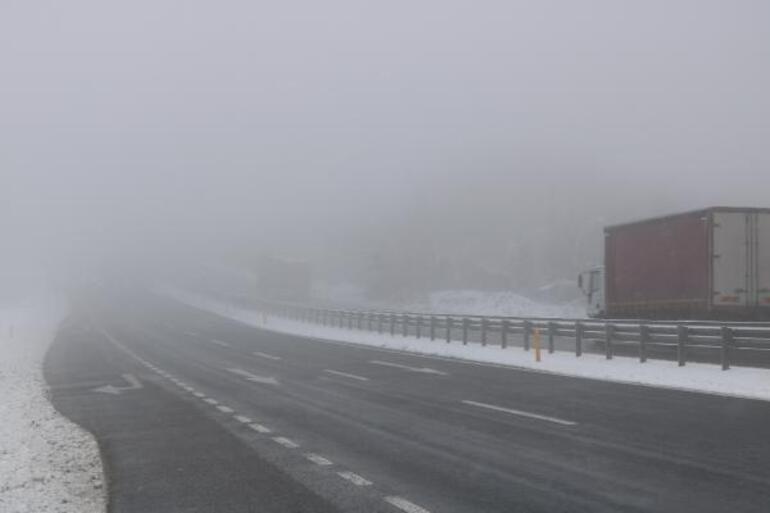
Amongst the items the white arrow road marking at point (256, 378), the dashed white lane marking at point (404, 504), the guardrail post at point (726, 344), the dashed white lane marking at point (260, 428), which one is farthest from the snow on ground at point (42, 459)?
the guardrail post at point (726, 344)

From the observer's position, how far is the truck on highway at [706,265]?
68.5 feet

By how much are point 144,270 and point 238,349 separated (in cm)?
11913

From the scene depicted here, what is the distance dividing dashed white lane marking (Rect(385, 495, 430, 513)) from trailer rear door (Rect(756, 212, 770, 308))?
679 inches

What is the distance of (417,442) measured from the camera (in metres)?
9.92

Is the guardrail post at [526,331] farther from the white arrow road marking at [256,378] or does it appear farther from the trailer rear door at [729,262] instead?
the white arrow road marking at [256,378]

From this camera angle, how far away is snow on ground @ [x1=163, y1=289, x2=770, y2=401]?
15.2 metres

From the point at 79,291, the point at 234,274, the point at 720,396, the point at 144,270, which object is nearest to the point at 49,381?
the point at 720,396

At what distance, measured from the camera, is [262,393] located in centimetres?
1606

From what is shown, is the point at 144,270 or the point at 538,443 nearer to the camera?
the point at 538,443

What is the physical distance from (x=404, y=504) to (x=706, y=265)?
16.6 meters

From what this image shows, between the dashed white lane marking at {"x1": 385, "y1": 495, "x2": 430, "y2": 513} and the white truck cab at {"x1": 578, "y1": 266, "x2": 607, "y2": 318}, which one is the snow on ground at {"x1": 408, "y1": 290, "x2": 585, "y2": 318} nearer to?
the white truck cab at {"x1": 578, "y1": 266, "x2": 607, "y2": 318}

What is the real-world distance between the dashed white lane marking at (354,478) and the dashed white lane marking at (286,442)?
1.84 meters

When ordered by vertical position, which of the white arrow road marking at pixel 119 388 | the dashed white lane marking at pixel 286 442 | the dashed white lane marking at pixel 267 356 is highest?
the dashed white lane marking at pixel 286 442

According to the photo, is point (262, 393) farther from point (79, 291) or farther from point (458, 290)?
point (79, 291)
